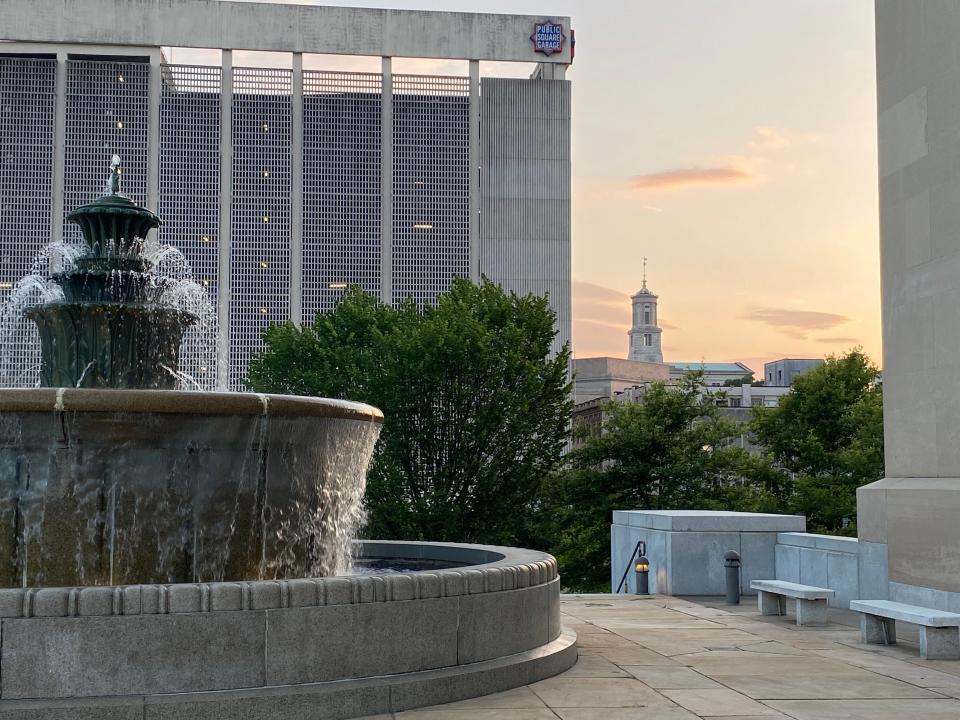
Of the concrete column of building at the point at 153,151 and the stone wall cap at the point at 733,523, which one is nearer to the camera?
the stone wall cap at the point at 733,523

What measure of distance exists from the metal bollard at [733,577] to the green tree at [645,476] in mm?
23415

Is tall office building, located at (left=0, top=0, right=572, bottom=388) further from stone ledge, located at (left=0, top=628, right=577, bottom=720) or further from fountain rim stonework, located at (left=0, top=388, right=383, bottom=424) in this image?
stone ledge, located at (left=0, top=628, right=577, bottom=720)

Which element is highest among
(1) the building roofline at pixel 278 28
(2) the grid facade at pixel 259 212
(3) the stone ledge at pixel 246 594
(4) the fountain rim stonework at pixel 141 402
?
(1) the building roofline at pixel 278 28

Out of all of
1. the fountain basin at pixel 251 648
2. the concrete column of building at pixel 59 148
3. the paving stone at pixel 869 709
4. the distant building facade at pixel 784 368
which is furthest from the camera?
the distant building facade at pixel 784 368

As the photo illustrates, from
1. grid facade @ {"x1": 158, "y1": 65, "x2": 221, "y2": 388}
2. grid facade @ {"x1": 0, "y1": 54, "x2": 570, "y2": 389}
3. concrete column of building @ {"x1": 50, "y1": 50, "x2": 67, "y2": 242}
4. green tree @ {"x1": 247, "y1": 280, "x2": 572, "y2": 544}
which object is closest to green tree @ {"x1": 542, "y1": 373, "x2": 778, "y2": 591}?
green tree @ {"x1": 247, "y1": 280, "x2": 572, "y2": 544}

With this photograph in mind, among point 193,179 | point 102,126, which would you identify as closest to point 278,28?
point 193,179

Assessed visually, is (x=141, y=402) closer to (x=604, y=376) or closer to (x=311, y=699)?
(x=311, y=699)

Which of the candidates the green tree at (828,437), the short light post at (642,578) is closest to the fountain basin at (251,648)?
the short light post at (642,578)

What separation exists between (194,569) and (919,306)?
1019 cm

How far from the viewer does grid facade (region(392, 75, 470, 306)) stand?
2788 inches

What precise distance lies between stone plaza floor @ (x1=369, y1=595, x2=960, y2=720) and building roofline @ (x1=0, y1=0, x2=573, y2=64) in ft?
206

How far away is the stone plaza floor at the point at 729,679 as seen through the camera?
836 cm

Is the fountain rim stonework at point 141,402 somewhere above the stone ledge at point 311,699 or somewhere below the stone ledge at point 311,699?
above

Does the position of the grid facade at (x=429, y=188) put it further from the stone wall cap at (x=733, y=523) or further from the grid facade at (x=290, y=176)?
the stone wall cap at (x=733, y=523)
